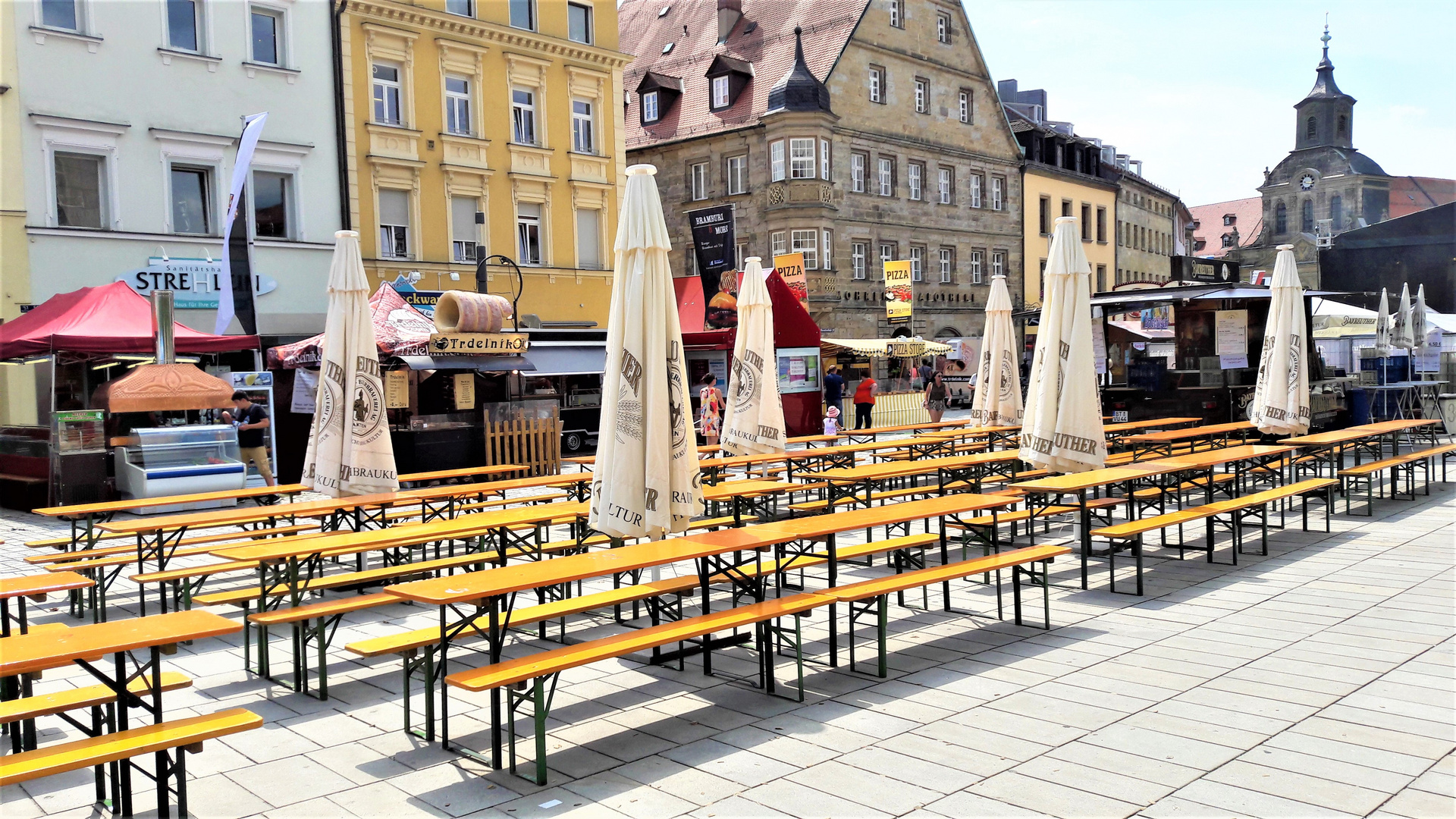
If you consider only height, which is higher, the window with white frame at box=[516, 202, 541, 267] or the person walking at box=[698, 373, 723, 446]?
the window with white frame at box=[516, 202, 541, 267]

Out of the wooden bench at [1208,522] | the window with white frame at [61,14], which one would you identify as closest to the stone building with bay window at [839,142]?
the window with white frame at [61,14]

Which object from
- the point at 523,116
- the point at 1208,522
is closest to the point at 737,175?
the point at 523,116

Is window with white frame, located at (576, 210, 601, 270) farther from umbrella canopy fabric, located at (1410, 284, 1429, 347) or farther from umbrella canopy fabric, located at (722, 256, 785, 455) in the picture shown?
umbrella canopy fabric, located at (1410, 284, 1429, 347)

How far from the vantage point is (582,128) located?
2967 centimetres

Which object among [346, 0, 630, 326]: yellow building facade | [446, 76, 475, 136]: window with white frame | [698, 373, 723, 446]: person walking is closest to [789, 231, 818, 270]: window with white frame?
[346, 0, 630, 326]: yellow building facade

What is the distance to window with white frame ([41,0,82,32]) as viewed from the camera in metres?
Answer: 20.2

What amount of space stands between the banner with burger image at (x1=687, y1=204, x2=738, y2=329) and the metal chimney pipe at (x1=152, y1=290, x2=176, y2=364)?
1355 centimetres

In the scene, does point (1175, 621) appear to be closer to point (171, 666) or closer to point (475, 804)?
point (475, 804)

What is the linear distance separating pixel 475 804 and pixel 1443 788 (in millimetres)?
4177

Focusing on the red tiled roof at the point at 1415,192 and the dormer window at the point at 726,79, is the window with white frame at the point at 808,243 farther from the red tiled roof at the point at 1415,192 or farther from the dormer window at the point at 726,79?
the red tiled roof at the point at 1415,192

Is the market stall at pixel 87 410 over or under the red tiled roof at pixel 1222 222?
under

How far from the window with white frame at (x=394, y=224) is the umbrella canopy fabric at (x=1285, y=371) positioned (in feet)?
63.0

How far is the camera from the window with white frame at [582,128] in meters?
29.4

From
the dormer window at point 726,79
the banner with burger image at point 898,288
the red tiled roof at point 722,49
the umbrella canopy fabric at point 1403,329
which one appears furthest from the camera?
the dormer window at point 726,79
